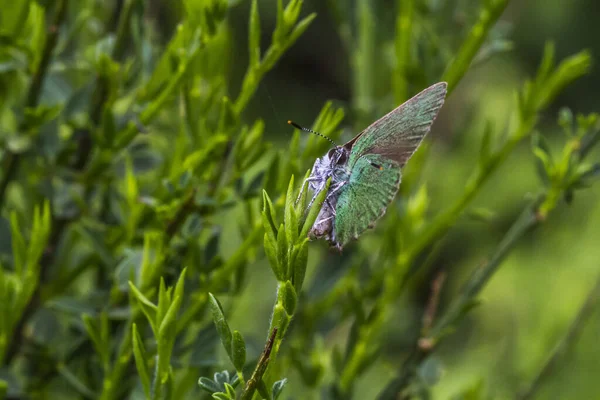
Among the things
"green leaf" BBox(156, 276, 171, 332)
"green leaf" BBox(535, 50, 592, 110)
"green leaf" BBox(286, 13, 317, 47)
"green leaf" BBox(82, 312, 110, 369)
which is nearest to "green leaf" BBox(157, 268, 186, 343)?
"green leaf" BBox(156, 276, 171, 332)

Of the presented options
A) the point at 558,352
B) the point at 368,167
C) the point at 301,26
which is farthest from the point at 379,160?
the point at 558,352

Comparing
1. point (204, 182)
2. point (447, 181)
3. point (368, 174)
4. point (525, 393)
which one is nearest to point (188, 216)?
point (204, 182)

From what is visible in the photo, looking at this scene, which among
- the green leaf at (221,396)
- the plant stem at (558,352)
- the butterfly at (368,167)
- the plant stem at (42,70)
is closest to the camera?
the green leaf at (221,396)

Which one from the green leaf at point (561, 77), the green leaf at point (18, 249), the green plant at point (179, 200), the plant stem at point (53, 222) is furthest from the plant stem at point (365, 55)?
the green leaf at point (18, 249)

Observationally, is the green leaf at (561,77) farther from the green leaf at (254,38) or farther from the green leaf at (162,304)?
the green leaf at (162,304)

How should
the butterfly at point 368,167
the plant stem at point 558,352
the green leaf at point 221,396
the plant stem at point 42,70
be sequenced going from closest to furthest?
the green leaf at point 221,396, the butterfly at point 368,167, the plant stem at point 42,70, the plant stem at point 558,352

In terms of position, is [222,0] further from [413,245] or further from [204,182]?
[413,245]

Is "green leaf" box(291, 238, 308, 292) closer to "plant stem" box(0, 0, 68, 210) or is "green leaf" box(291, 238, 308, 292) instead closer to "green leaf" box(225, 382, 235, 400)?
"green leaf" box(225, 382, 235, 400)

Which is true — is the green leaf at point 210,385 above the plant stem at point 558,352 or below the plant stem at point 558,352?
above

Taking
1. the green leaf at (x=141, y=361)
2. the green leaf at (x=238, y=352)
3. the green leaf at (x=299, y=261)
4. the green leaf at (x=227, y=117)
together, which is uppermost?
the green leaf at (x=227, y=117)
